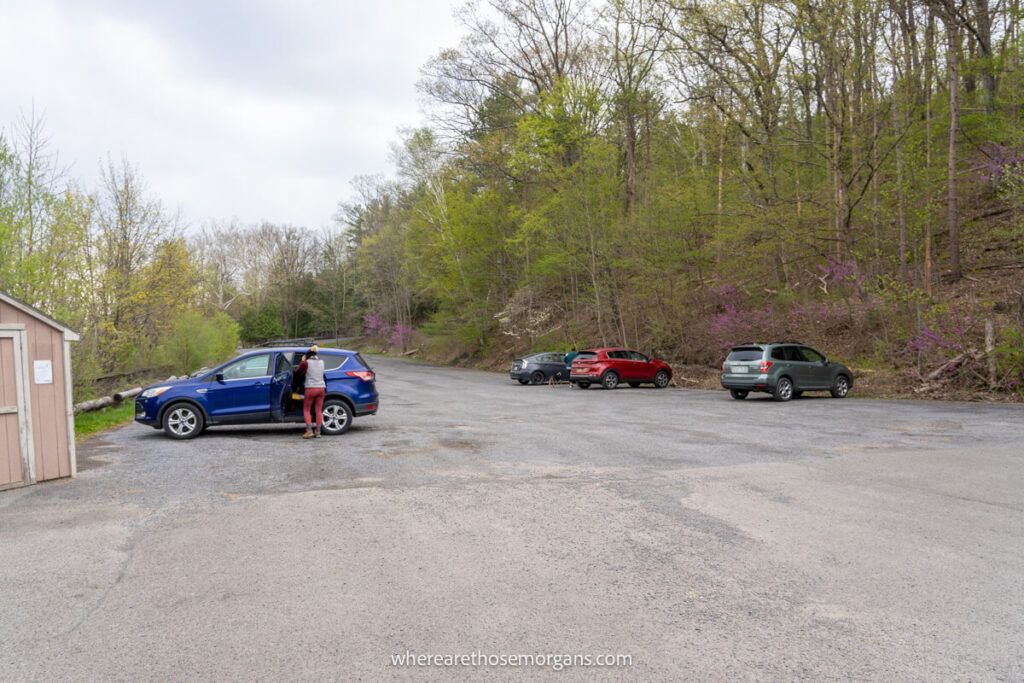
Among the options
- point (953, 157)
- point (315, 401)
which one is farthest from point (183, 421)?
point (953, 157)

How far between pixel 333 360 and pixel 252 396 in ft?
5.23

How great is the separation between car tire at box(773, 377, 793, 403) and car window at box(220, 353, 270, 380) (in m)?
13.8

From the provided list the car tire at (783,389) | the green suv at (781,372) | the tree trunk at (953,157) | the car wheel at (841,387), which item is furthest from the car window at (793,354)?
the tree trunk at (953,157)

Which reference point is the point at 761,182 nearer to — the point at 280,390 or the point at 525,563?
the point at 280,390

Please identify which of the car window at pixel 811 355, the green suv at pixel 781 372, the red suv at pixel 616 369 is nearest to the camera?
the green suv at pixel 781 372

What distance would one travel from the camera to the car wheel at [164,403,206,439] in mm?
12516

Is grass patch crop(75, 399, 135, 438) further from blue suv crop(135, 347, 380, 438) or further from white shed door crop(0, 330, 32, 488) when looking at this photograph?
white shed door crop(0, 330, 32, 488)

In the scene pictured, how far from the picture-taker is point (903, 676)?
3.36 metres

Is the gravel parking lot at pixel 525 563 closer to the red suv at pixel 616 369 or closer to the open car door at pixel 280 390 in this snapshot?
the open car door at pixel 280 390

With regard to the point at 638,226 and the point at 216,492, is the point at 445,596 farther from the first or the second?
the point at 638,226

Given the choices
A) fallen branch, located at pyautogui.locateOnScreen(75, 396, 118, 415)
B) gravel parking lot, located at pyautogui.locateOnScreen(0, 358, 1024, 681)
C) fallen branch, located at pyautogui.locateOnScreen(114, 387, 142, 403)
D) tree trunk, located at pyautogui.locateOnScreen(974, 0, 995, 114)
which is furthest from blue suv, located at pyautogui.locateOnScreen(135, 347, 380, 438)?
tree trunk, located at pyautogui.locateOnScreen(974, 0, 995, 114)

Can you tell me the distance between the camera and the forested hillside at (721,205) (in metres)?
19.9

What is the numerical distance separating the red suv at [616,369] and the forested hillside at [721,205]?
2.64 metres

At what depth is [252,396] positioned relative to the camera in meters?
12.8
